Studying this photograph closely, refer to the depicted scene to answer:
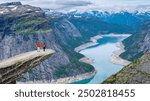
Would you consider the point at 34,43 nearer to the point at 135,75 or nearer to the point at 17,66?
the point at 17,66

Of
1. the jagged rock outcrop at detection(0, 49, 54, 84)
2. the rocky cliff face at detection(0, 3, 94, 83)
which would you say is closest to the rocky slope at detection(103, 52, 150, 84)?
the jagged rock outcrop at detection(0, 49, 54, 84)

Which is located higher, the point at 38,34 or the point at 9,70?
the point at 9,70

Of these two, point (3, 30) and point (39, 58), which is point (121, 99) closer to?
point (39, 58)

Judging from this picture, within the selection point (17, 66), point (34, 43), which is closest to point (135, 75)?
point (17, 66)

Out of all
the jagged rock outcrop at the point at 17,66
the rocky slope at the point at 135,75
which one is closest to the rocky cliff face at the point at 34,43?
the jagged rock outcrop at the point at 17,66

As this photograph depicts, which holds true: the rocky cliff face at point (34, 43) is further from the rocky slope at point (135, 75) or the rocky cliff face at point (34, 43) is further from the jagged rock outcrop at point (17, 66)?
the rocky slope at point (135, 75)

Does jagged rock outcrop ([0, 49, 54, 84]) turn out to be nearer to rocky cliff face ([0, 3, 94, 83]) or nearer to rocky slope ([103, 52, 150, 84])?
rocky slope ([103, 52, 150, 84])

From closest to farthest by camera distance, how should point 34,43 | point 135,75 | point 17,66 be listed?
1. point 135,75
2. point 17,66
3. point 34,43

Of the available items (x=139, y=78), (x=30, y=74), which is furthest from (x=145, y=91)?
(x=30, y=74)
